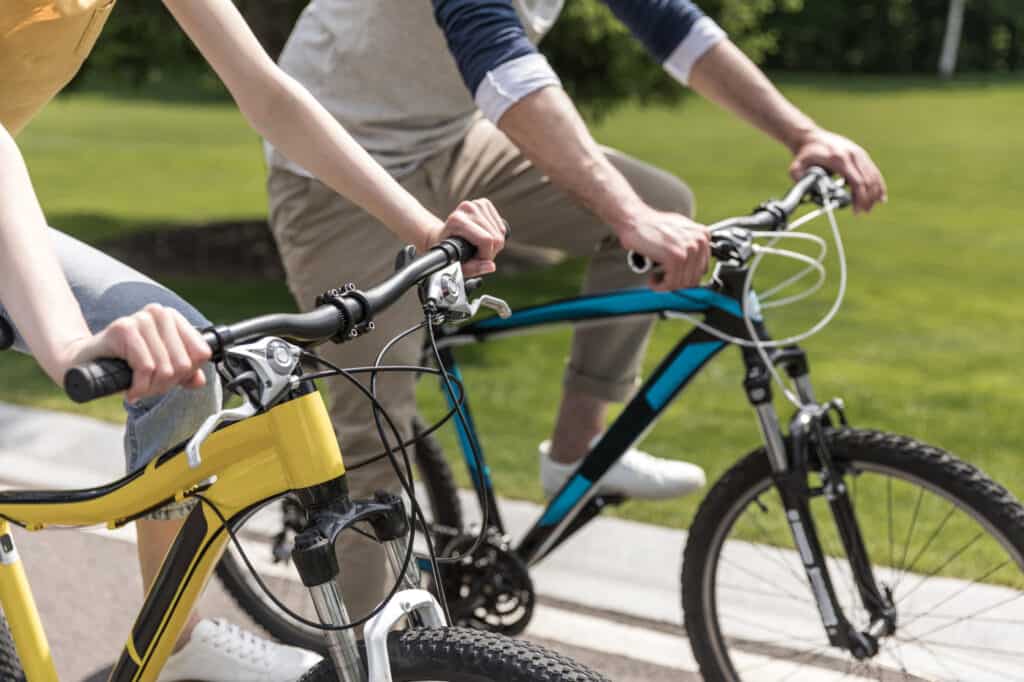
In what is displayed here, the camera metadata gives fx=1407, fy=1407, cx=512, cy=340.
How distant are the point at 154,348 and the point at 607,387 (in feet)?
6.14

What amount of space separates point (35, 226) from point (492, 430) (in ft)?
12.2

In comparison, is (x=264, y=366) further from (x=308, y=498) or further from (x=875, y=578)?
(x=875, y=578)

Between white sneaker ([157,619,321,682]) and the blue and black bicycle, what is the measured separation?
46 centimetres

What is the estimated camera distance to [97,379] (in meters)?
1.54

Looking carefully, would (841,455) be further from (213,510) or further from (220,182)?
(220,182)

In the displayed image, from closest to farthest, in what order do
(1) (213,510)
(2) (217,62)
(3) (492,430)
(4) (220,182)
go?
(1) (213,510), (2) (217,62), (3) (492,430), (4) (220,182)

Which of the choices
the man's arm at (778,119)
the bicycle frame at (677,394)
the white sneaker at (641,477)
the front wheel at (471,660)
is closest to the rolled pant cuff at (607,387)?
the white sneaker at (641,477)

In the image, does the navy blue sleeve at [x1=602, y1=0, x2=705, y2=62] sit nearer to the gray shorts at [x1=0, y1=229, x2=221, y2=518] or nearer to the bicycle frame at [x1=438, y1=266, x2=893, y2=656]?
the bicycle frame at [x1=438, y1=266, x2=893, y2=656]

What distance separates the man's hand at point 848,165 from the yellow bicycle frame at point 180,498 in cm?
157

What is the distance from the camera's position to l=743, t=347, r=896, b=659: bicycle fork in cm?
268

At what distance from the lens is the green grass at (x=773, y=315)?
551 centimetres

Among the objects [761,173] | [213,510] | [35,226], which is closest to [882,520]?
[213,510]

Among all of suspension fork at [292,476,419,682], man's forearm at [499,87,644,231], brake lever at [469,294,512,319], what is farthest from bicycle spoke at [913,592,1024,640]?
suspension fork at [292,476,419,682]

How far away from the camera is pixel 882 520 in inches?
166
